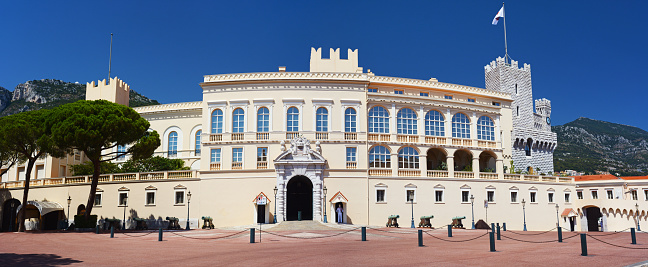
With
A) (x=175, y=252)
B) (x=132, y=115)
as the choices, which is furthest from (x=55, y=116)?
(x=175, y=252)

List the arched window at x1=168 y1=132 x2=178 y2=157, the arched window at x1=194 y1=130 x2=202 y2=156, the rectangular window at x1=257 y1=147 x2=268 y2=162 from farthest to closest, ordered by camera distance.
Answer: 1. the arched window at x1=168 y1=132 x2=178 y2=157
2. the arched window at x1=194 y1=130 x2=202 y2=156
3. the rectangular window at x1=257 y1=147 x2=268 y2=162

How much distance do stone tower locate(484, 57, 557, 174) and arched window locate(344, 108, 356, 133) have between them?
3011 centimetres

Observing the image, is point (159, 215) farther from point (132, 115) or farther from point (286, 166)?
point (286, 166)

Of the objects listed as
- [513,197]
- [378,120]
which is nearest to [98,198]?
[378,120]

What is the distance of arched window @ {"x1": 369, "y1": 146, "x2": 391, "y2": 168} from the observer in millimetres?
44188

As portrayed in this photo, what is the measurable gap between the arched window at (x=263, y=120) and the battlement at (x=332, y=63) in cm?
794

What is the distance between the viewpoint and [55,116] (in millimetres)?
37781

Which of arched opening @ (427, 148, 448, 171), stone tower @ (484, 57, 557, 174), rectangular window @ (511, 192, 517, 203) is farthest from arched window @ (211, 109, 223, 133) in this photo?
stone tower @ (484, 57, 557, 174)

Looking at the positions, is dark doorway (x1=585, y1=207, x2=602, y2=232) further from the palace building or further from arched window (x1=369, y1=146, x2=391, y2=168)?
arched window (x1=369, y1=146, x2=391, y2=168)

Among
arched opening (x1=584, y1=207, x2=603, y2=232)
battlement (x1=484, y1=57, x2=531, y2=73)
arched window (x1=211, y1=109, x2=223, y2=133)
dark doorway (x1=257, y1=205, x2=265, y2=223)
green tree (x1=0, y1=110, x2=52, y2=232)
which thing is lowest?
arched opening (x1=584, y1=207, x2=603, y2=232)

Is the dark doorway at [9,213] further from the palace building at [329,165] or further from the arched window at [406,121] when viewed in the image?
the arched window at [406,121]

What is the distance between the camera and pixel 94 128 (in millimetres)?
37219

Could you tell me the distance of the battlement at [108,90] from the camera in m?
57.7

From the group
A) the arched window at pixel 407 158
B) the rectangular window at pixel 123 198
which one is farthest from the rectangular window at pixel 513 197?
the rectangular window at pixel 123 198
